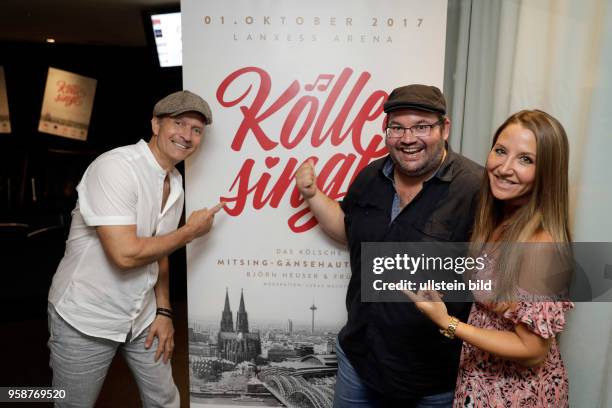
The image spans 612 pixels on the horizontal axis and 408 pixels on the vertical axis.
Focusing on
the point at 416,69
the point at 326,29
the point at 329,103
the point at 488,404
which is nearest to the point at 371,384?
the point at 488,404

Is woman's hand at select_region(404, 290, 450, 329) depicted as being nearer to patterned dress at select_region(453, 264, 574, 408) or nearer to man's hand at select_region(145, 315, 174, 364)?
patterned dress at select_region(453, 264, 574, 408)

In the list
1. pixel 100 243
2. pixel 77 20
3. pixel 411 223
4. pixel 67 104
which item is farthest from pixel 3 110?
pixel 411 223

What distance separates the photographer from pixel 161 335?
1.81 metres

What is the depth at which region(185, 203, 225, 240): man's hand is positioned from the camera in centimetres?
174

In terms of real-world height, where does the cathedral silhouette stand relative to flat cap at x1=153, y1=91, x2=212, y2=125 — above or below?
Answer: below

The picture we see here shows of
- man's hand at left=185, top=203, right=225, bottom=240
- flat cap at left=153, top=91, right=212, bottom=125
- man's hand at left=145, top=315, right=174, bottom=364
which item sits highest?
flat cap at left=153, top=91, right=212, bottom=125

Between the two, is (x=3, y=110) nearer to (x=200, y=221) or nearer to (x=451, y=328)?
(x=200, y=221)

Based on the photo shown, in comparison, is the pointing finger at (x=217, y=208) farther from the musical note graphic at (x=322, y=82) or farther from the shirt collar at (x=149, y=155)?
the musical note graphic at (x=322, y=82)

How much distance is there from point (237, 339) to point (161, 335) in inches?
12.4

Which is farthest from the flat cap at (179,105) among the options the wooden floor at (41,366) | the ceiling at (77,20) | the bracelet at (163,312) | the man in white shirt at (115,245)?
the ceiling at (77,20)

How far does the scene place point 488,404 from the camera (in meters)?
1.27

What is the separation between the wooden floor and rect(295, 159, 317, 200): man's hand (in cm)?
165

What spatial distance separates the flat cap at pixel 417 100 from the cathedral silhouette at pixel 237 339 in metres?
0.98

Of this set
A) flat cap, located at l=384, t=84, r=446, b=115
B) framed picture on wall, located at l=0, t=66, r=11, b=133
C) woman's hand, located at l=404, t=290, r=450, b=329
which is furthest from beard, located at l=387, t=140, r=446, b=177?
framed picture on wall, located at l=0, t=66, r=11, b=133
